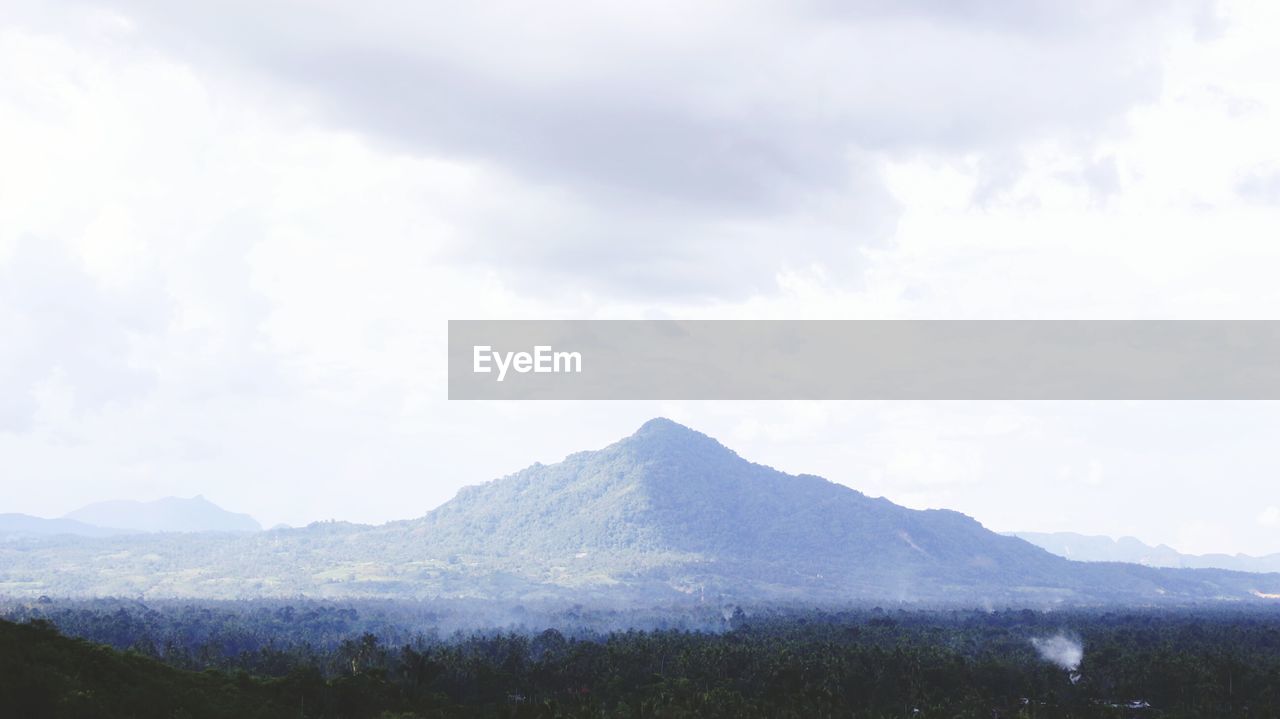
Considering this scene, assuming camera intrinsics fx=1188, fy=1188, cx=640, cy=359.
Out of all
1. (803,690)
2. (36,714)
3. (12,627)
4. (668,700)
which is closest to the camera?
(36,714)

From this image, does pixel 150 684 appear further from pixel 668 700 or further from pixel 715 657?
pixel 715 657

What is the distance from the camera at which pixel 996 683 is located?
18588 cm

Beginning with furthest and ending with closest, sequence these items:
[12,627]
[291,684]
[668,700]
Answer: [668,700], [291,684], [12,627]

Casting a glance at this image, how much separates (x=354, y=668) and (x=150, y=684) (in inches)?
3260

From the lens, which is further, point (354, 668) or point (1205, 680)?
point (354, 668)

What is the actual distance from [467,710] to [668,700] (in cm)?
2537

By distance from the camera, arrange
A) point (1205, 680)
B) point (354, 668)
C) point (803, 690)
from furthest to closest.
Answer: point (354, 668) → point (1205, 680) → point (803, 690)

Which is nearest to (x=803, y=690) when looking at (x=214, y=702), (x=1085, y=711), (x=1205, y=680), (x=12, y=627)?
(x=1085, y=711)

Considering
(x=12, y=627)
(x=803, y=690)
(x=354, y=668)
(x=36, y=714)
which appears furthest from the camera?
(x=354, y=668)

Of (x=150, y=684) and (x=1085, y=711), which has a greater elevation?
(x=150, y=684)

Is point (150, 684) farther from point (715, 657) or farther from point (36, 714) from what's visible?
point (715, 657)

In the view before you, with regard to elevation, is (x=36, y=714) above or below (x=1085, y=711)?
above

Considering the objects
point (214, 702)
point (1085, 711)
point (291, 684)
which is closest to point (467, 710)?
point (291, 684)

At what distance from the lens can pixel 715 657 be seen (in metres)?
194
